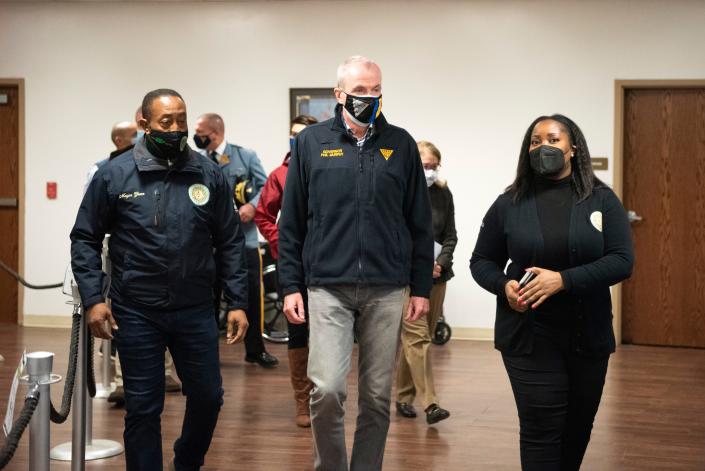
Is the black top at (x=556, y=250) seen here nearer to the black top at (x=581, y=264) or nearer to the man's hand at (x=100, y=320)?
the black top at (x=581, y=264)

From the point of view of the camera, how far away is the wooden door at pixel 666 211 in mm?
9250

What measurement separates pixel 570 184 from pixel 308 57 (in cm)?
634

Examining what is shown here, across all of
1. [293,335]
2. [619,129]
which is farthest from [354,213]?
[619,129]

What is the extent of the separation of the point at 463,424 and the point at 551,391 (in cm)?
235

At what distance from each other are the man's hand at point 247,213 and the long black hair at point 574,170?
364cm

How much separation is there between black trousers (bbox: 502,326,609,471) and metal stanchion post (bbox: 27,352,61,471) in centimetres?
164

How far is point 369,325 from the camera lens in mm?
3928

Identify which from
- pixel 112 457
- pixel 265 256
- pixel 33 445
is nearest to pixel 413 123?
pixel 265 256

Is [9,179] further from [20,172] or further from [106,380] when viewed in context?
[106,380]

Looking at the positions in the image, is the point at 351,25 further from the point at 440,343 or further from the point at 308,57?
the point at 440,343

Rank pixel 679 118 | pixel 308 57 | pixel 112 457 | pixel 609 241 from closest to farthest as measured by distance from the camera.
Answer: pixel 609 241 < pixel 112 457 < pixel 679 118 < pixel 308 57

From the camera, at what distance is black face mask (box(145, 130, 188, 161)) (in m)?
3.90

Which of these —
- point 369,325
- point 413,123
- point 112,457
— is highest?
point 413,123

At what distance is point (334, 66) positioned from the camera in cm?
984
